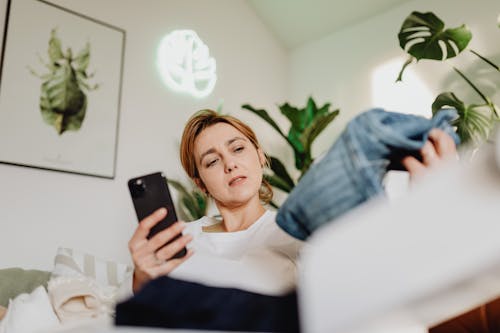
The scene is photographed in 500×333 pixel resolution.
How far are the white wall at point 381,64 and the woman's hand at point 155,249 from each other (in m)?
1.81

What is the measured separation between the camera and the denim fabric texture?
0.46 m

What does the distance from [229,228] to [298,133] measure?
123 cm

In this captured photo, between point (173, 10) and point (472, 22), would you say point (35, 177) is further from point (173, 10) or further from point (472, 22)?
point (472, 22)

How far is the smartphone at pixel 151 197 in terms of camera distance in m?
0.86

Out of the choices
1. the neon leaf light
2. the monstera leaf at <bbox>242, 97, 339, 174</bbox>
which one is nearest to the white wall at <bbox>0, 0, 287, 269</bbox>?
the neon leaf light

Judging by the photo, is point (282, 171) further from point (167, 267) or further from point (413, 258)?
point (413, 258)

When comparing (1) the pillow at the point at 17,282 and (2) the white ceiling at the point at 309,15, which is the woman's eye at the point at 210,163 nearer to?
(1) the pillow at the point at 17,282

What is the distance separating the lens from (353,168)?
1.52 ft

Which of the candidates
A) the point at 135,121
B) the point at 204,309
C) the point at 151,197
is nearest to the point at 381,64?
the point at 135,121

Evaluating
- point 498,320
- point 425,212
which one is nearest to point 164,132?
point 498,320

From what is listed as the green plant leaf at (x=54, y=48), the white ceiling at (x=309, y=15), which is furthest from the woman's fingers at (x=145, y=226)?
the white ceiling at (x=309, y=15)

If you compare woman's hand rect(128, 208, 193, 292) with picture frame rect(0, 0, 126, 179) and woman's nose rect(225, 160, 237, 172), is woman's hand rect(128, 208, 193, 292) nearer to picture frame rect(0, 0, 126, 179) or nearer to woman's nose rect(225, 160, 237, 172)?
woman's nose rect(225, 160, 237, 172)

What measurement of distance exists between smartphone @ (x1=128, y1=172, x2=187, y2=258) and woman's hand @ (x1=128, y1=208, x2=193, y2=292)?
0.12 ft

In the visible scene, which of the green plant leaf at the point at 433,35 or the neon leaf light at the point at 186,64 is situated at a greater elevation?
the neon leaf light at the point at 186,64
